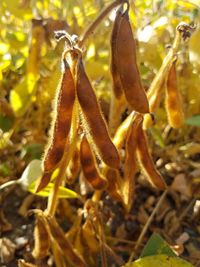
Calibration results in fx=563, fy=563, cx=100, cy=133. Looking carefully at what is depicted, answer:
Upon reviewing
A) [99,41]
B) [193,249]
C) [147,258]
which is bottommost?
[193,249]

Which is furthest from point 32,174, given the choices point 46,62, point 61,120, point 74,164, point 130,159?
point 46,62

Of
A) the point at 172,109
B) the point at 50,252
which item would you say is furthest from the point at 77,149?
the point at 50,252

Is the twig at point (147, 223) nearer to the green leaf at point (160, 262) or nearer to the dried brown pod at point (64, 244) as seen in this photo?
the dried brown pod at point (64, 244)

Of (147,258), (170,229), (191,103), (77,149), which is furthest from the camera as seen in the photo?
(191,103)

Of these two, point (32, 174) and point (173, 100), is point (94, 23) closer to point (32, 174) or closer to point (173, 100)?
point (173, 100)

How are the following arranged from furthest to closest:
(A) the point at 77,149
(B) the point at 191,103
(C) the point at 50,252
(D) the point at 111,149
Result: (B) the point at 191,103 < (C) the point at 50,252 < (A) the point at 77,149 < (D) the point at 111,149

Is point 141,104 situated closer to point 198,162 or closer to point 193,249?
point 193,249
